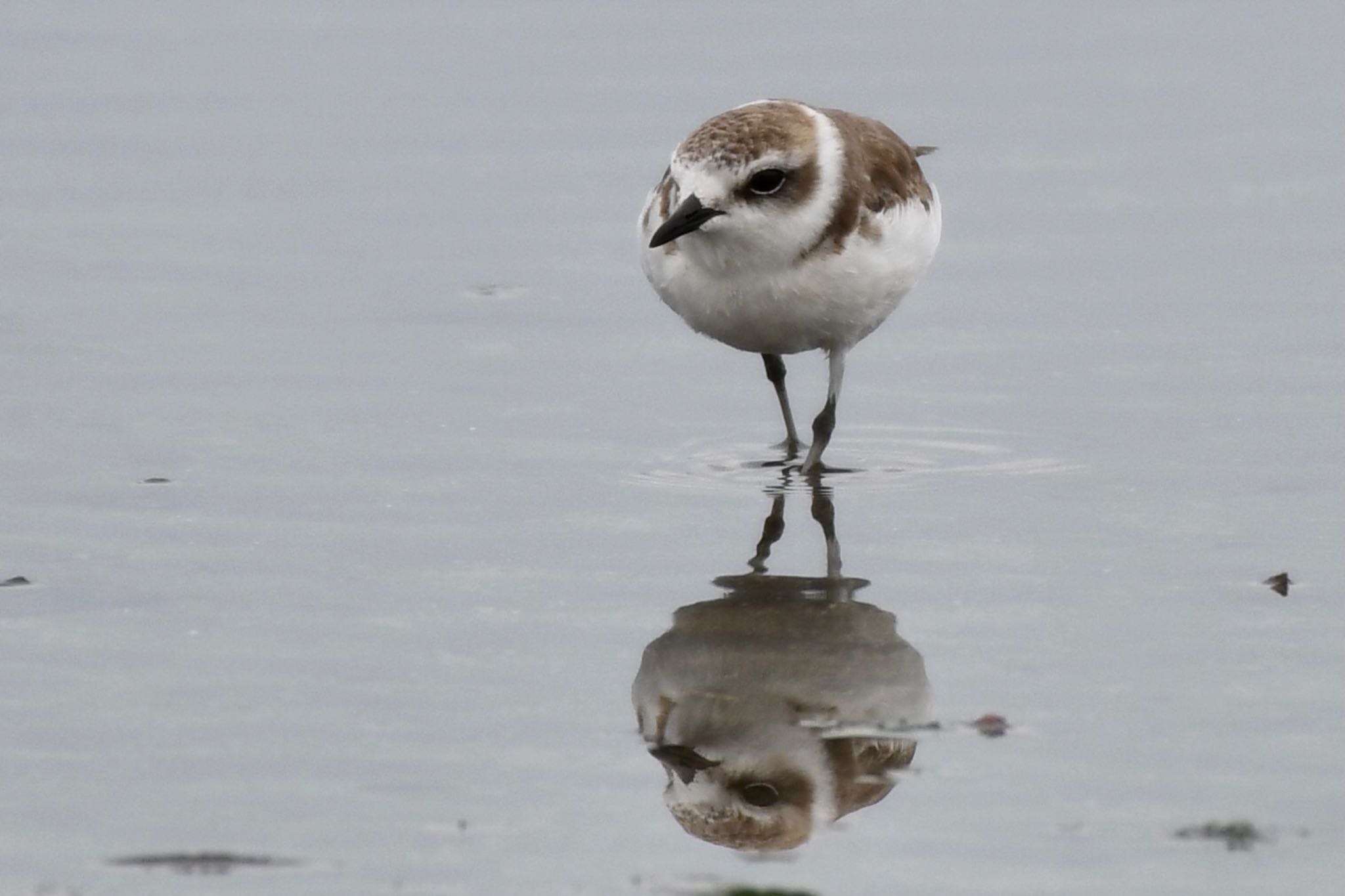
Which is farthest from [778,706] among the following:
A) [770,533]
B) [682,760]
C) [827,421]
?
[827,421]

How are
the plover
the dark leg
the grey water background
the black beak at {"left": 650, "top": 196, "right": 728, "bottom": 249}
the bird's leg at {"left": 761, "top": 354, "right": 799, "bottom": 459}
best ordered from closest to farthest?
the grey water background
the dark leg
the black beak at {"left": 650, "top": 196, "right": 728, "bottom": 249}
the plover
the bird's leg at {"left": 761, "top": 354, "right": 799, "bottom": 459}

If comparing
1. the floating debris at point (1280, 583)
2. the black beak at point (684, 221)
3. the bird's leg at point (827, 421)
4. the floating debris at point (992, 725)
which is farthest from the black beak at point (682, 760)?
the bird's leg at point (827, 421)

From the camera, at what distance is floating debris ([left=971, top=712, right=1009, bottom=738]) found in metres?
5.62

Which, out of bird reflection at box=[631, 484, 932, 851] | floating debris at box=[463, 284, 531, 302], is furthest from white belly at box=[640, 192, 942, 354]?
floating debris at box=[463, 284, 531, 302]

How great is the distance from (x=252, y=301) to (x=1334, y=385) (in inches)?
171

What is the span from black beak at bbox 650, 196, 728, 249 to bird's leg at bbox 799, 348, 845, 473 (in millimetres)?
936

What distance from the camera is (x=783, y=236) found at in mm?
7520

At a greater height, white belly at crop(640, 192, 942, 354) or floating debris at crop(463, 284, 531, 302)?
white belly at crop(640, 192, 942, 354)

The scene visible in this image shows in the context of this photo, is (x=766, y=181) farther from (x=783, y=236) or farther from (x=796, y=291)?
(x=796, y=291)

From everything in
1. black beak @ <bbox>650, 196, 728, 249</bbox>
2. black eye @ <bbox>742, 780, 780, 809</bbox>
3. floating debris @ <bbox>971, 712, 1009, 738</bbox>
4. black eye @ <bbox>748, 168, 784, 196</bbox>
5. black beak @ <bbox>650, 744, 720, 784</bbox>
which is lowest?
black eye @ <bbox>742, 780, 780, 809</bbox>

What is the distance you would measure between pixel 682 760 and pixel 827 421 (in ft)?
9.10

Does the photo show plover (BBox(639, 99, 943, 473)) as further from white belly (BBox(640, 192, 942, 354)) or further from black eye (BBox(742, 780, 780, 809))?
black eye (BBox(742, 780, 780, 809))

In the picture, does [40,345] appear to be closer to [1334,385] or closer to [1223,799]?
[1334,385]

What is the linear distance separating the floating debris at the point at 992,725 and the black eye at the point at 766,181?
2.33m
